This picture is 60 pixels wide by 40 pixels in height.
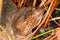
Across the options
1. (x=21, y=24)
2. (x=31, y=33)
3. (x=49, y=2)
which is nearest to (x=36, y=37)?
(x=31, y=33)

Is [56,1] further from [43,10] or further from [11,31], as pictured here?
[11,31]

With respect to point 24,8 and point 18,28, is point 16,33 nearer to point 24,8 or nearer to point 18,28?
point 18,28

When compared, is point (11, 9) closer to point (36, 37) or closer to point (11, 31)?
point (11, 31)

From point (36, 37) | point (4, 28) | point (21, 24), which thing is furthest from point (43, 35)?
point (4, 28)

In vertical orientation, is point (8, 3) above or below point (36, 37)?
above

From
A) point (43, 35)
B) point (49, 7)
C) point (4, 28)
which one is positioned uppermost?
point (49, 7)

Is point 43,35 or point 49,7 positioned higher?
point 49,7

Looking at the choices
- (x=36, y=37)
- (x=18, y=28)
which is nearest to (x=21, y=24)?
(x=18, y=28)
